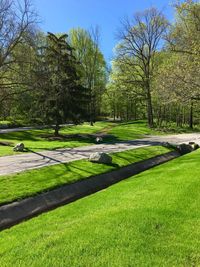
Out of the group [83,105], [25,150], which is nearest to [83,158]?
[25,150]

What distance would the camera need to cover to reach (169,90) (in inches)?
754

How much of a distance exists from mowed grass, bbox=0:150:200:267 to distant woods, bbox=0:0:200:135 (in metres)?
10.1

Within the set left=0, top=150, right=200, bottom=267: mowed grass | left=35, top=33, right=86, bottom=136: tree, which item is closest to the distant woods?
left=35, top=33, right=86, bottom=136: tree

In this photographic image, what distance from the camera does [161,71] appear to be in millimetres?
22141

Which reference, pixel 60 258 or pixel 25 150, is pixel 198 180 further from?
pixel 25 150

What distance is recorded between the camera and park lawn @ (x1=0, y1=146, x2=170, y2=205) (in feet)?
36.4

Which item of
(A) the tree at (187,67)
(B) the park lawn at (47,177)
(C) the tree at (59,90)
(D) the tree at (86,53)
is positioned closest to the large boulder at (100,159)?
(B) the park lawn at (47,177)

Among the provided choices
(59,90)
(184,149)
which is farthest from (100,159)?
(59,90)

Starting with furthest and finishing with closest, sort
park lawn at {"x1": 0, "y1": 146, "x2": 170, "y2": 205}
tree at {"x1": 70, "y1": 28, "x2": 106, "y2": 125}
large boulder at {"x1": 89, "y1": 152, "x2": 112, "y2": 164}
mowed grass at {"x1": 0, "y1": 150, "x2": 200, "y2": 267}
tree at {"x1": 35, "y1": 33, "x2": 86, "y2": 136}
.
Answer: tree at {"x1": 70, "y1": 28, "x2": 106, "y2": 125}
tree at {"x1": 35, "y1": 33, "x2": 86, "y2": 136}
large boulder at {"x1": 89, "y1": 152, "x2": 112, "y2": 164}
park lawn at {"x1": 0, "y1": 146, "x2": 170, "y2": 205}
mowed grass at {"x1": 0, "y1": 150, "x2": 200, "y2": 267}

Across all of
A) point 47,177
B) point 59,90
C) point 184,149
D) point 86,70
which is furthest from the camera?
point 86,70

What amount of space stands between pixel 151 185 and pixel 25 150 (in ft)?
35.2

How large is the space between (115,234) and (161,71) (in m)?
16.8

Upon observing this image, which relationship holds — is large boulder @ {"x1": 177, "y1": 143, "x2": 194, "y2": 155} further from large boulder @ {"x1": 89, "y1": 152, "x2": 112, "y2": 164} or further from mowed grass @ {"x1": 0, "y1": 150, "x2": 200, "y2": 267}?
mowed grass @ {"x1": 0, "y1": 150, "x2": 200, "y2": 267}

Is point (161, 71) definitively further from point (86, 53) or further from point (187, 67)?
point (86, 53)
